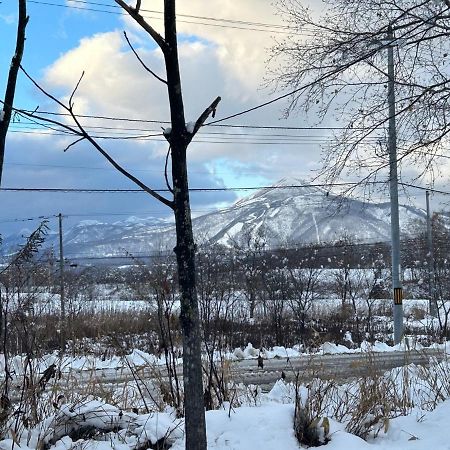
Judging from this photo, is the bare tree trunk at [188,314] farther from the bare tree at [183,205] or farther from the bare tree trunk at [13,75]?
the bare tree trunk at [13,75]

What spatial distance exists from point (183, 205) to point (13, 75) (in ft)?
6.99

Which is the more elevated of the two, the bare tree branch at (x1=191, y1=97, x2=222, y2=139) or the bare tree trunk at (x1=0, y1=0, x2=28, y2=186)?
the bare tree trunk at (x1=0, y1=0, x2=28, y2=186)

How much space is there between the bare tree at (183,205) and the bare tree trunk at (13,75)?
4.25ft

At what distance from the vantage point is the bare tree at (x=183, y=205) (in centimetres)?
279

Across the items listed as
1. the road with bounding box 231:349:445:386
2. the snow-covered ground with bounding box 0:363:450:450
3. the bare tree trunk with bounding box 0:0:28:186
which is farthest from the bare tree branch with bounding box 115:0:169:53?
the road with bounding box 231:349:445:386

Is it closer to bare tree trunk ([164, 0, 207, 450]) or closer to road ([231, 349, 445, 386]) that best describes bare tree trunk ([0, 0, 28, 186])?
bare tree trunk ([164, 0, 207, 450])

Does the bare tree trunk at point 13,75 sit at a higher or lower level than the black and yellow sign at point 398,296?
higher

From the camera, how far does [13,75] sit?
165 inches

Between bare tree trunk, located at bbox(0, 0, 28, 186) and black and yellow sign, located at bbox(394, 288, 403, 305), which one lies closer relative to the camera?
bare tree trunk, located at bbox(0, 0, 28, 186)

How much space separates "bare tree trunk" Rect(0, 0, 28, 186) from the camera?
4.02m

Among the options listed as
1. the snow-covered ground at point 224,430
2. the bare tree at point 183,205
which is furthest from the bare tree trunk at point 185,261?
the snow-covered ground at point 224,430

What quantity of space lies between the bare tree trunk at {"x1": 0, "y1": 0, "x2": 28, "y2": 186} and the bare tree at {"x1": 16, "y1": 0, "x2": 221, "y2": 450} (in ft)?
4.25

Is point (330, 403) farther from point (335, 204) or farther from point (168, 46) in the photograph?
point (335, 204)

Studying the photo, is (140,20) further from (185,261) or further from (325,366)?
(325,366)
